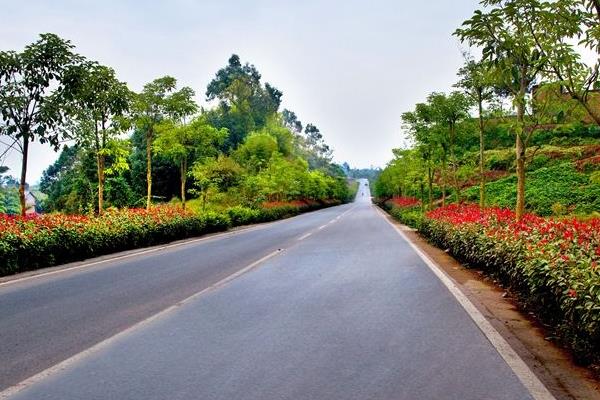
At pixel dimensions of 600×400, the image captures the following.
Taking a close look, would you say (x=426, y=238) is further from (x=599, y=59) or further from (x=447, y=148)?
(x=599, y=59)

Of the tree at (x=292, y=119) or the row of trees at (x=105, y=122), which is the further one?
the tree at (x=292, y=119)

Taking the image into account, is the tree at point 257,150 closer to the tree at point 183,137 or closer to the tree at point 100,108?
the tree at point 183,137

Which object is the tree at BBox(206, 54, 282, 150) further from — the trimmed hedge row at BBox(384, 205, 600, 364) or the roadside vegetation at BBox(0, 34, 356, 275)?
the trimmed hedge row at BBox(384, 205, 600, 364)

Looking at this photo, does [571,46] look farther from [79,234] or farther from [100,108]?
[100,108]

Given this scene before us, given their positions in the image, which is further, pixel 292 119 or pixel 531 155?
pixel 292 119

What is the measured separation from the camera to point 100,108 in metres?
16.3

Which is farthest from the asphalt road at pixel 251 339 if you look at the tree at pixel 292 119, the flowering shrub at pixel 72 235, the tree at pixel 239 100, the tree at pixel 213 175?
the tree at pixel 292 119

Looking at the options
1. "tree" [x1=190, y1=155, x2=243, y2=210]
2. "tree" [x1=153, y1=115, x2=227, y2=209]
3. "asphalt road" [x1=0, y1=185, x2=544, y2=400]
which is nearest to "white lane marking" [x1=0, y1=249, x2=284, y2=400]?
"asphalt road" [x1=0, y1=185, x2=544, y2=400]

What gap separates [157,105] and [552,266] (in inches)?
711

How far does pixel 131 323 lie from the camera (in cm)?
579

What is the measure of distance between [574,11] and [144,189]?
48432 millimetres

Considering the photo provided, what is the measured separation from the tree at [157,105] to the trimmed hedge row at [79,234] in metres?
2.66

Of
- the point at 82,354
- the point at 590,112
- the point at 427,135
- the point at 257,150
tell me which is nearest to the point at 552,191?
the point at 427,135

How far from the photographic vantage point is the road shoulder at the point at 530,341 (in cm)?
379
